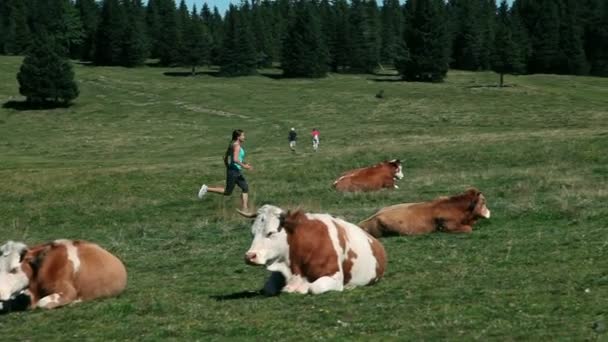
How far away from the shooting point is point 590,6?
517 feet

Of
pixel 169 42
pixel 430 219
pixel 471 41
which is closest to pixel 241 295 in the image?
pixel 430 219

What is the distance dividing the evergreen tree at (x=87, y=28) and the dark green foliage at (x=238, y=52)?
3355 cm

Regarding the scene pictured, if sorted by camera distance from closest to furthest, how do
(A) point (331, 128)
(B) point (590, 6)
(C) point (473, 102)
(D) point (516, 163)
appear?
(D) point (516, 163) < (A) point (331, 128) < (C) point (473, 102) < (B) point (590, 6)

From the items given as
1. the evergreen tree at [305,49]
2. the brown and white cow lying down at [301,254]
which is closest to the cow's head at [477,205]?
the brown and white cow lying down at [301,254]

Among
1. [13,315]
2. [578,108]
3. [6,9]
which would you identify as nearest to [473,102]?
[578,108]

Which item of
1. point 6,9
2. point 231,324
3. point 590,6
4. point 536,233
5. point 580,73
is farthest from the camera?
point 6,9

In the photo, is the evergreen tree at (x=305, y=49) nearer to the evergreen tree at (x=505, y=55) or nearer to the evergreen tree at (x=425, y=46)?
the evergreen tree at (x=425, y=46)

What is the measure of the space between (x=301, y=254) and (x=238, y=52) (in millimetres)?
127449

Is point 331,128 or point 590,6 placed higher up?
point 590,6

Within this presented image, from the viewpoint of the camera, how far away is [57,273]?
40.9 ft

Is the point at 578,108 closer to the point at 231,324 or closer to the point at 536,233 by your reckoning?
the point at 536,233

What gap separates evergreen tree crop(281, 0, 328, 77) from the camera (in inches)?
5305

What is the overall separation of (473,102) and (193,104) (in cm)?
3187

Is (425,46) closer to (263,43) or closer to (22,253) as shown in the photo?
(263,43)
